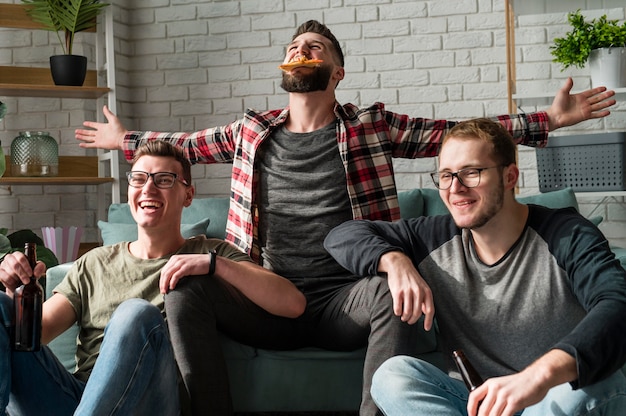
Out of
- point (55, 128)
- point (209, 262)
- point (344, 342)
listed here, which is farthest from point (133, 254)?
point (55, 128)

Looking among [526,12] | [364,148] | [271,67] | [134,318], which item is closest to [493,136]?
[364,148]

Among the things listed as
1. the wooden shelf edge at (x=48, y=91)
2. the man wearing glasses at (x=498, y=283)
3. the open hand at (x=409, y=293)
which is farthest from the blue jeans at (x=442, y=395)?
the wooden shelf edge at (x=48, y=91)

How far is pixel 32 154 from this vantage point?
3828mm

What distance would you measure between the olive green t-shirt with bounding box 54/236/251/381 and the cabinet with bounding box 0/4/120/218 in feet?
5.78

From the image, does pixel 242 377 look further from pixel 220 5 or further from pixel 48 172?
pixel 220 5

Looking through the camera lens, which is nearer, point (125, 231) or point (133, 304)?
point (133, 304)

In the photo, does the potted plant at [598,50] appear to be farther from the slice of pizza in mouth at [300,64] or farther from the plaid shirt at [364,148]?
the slice of pizza in mouth at [300,64]

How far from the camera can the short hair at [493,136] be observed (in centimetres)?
180

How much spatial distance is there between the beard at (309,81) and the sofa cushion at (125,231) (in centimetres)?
66

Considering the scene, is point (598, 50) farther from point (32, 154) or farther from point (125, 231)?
point (32, 154)

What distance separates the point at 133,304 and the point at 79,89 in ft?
7.78

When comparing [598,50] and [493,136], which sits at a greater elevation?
[598,50]

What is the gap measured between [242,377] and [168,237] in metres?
0.45

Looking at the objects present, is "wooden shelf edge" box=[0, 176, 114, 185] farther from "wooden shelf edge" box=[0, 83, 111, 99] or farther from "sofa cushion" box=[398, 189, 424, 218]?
"sofa cushion" box=[398, 189, 424, 218]
